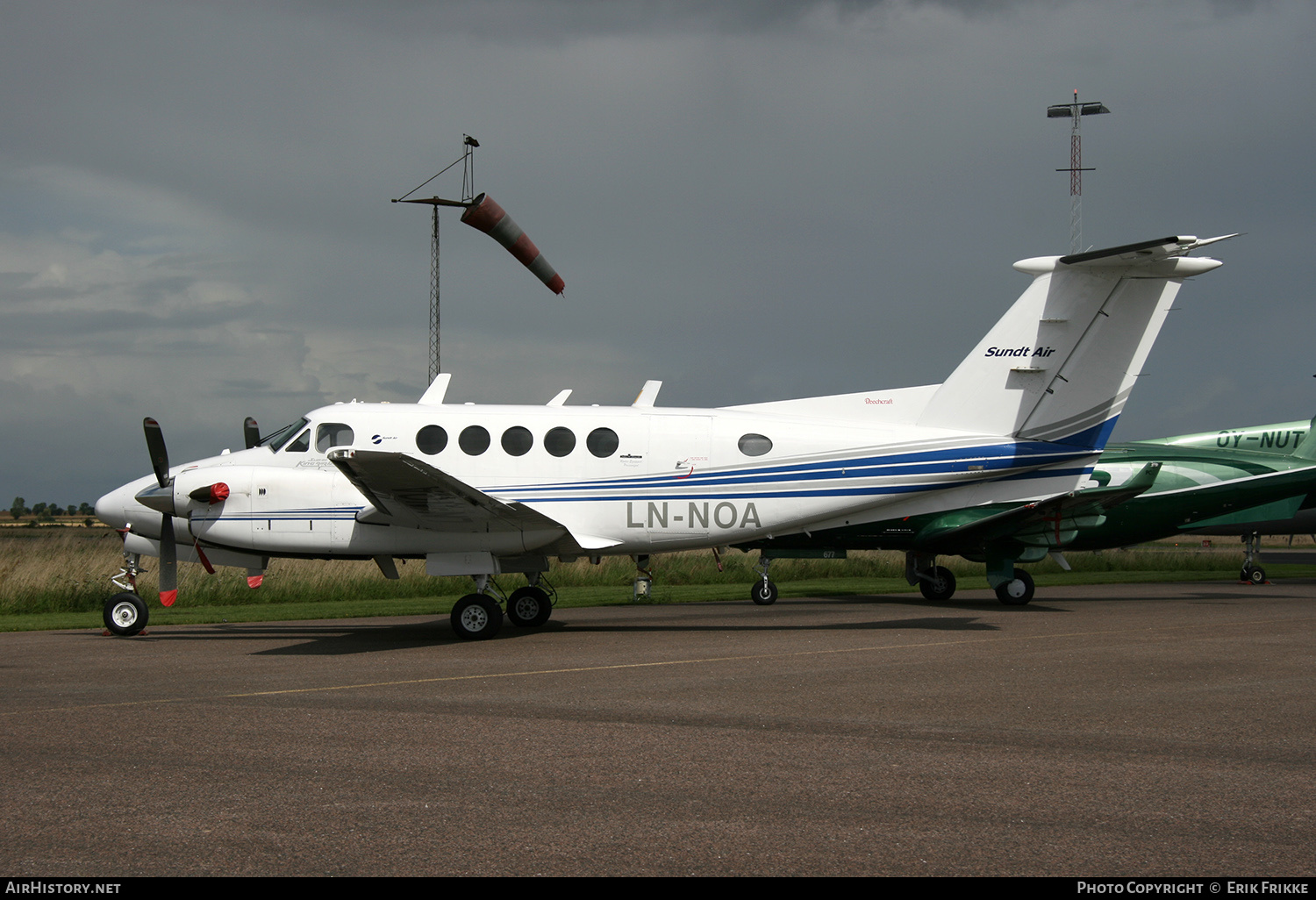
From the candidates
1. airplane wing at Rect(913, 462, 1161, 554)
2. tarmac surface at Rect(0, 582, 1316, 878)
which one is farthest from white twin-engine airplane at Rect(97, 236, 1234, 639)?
tarmac surface at Rect(0, 582, 1316, 878)

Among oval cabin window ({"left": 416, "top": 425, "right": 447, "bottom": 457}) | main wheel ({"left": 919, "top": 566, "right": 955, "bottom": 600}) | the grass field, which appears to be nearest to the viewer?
oval cabin window ({"left": 416, "top": 425, "right": 447, "bottom": 457})

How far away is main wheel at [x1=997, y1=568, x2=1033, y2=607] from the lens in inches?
717

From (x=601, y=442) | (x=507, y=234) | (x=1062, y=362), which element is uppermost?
(x=507, y=234)

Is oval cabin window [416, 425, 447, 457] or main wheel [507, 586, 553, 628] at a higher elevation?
oval cabin window [416, 425, 447, 457]

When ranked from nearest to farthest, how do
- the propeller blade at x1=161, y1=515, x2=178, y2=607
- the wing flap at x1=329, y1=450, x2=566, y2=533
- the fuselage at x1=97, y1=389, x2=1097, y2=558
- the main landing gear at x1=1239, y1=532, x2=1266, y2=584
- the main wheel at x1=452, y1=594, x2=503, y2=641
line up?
the wing flap at x1=329, y1=450, x2=566, y2=533, the main wheel at x1=452, y1=594, x2=503, y2=641, the fuselage at x1=97, y1=389, x2=1097, y2=558, the propeller blade at x1=161, y1=515, x2=178, y2=607, the main landing gear at x1=1239, y1=532, x2=1266, y2=584

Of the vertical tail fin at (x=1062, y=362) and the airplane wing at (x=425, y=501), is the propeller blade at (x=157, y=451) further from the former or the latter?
the vertical tail fin at (x=1062, y=362)

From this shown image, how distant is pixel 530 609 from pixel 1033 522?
8894 millimetres

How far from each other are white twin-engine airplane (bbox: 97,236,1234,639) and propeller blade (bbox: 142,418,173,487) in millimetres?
26

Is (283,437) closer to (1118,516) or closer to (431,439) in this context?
(431,439)

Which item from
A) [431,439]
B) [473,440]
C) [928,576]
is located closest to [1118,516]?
[928,576]

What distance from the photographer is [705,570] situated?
27.5 m

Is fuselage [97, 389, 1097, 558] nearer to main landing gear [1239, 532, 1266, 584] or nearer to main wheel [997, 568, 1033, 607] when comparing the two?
main wheel [997, 568, 1033, 607]

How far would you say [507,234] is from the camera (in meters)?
20.2

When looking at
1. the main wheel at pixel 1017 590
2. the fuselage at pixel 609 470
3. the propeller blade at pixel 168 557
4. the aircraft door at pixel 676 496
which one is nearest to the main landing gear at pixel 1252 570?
the main wheel at pixel 1017 590
